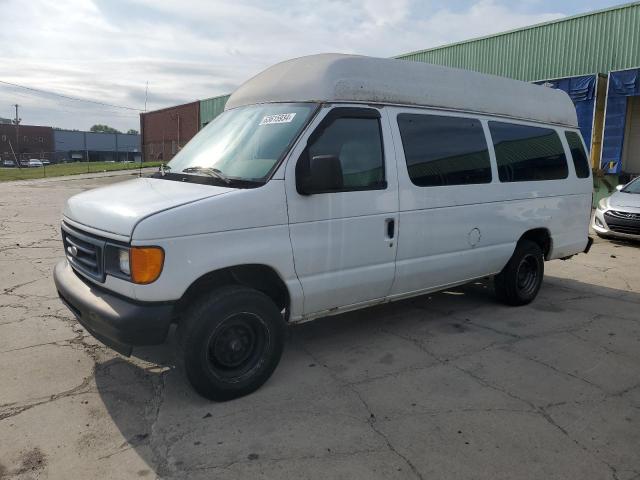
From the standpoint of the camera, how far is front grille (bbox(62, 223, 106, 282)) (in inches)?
134

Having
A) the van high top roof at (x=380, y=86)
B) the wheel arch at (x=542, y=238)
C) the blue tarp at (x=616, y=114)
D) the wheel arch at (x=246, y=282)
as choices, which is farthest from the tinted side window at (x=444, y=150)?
the blue tarp at (x=616, y=114)

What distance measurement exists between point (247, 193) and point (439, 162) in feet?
6.57

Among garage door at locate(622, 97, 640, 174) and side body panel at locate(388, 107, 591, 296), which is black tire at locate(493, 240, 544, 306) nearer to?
side body panel at locate(388, 107, 591, 296)

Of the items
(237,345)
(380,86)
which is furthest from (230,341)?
(380,86)

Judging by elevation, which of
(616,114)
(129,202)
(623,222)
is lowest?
(623,222)

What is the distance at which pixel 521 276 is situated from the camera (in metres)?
5.84

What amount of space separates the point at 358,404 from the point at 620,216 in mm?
8349

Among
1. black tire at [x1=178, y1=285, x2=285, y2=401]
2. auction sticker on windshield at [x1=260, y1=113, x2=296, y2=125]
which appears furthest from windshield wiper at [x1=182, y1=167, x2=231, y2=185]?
black tire at [x1=178, y1=285, x2=285, y2=401]

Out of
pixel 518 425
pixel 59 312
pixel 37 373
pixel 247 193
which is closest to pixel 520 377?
pixel 518 425

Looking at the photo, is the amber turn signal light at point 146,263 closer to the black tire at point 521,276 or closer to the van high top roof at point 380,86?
the van high top roof at point 380,86

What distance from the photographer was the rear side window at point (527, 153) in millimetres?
5273

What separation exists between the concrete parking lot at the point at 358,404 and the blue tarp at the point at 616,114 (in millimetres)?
11973

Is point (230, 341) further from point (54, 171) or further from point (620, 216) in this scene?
point (54, 171)

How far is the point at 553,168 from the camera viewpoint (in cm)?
588
